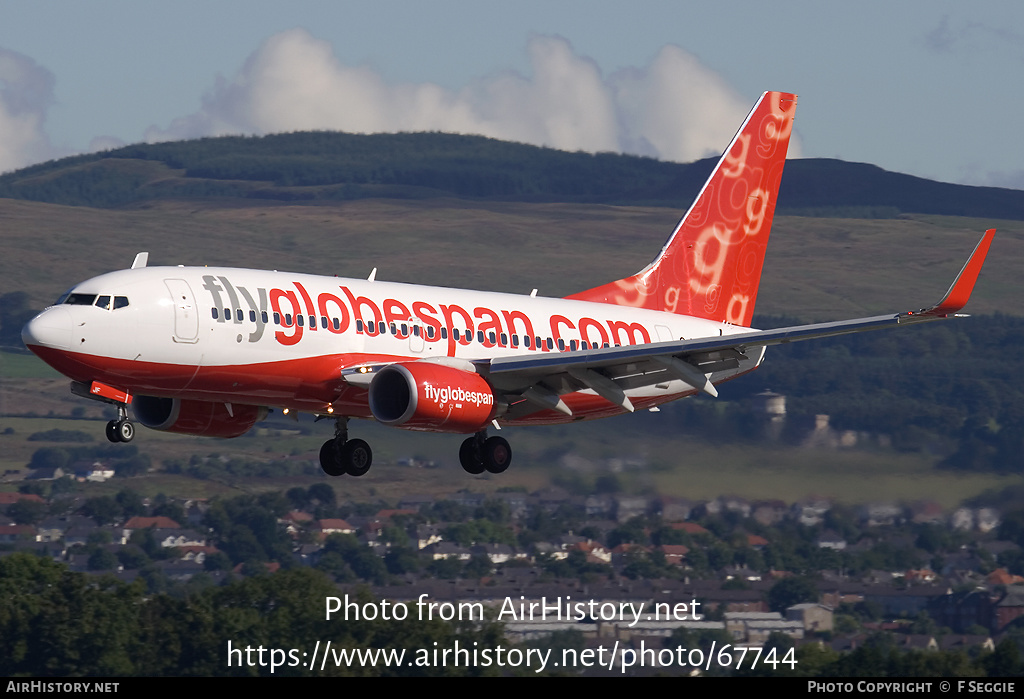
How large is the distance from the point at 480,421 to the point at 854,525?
2943 cm

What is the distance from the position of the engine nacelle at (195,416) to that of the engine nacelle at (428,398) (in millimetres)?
4523

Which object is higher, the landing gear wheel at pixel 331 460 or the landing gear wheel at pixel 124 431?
the landing gear wheel at pixel 124 431

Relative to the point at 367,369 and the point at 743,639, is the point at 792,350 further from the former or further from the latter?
the point at 367,369

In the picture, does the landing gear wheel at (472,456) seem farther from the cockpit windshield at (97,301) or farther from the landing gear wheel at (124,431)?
the cockpit windshield at (97,301)

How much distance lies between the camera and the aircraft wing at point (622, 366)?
40531mm

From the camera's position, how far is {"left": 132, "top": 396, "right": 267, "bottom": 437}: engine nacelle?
1678 inches

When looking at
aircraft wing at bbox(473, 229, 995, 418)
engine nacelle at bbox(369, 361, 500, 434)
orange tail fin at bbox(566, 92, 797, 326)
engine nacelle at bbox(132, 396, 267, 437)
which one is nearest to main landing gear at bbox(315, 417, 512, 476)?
aircraft wing at bbox(473, 229, 995, 418)

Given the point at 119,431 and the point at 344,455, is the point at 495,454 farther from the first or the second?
the point at 119,431

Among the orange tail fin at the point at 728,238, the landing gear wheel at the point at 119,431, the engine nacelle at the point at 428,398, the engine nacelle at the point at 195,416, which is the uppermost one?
the orange tail fin at the point at 728,238

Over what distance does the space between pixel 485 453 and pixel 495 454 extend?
27 centimetres

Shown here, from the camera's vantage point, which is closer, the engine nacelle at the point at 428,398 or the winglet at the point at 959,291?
the winglet at the point at 959,291

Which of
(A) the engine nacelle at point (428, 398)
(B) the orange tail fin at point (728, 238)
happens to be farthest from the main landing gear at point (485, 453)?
(B) the orange tail fin at point (728, 238)

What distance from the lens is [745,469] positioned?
204 ft

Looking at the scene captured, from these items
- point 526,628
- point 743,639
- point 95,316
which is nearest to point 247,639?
point 526,628
